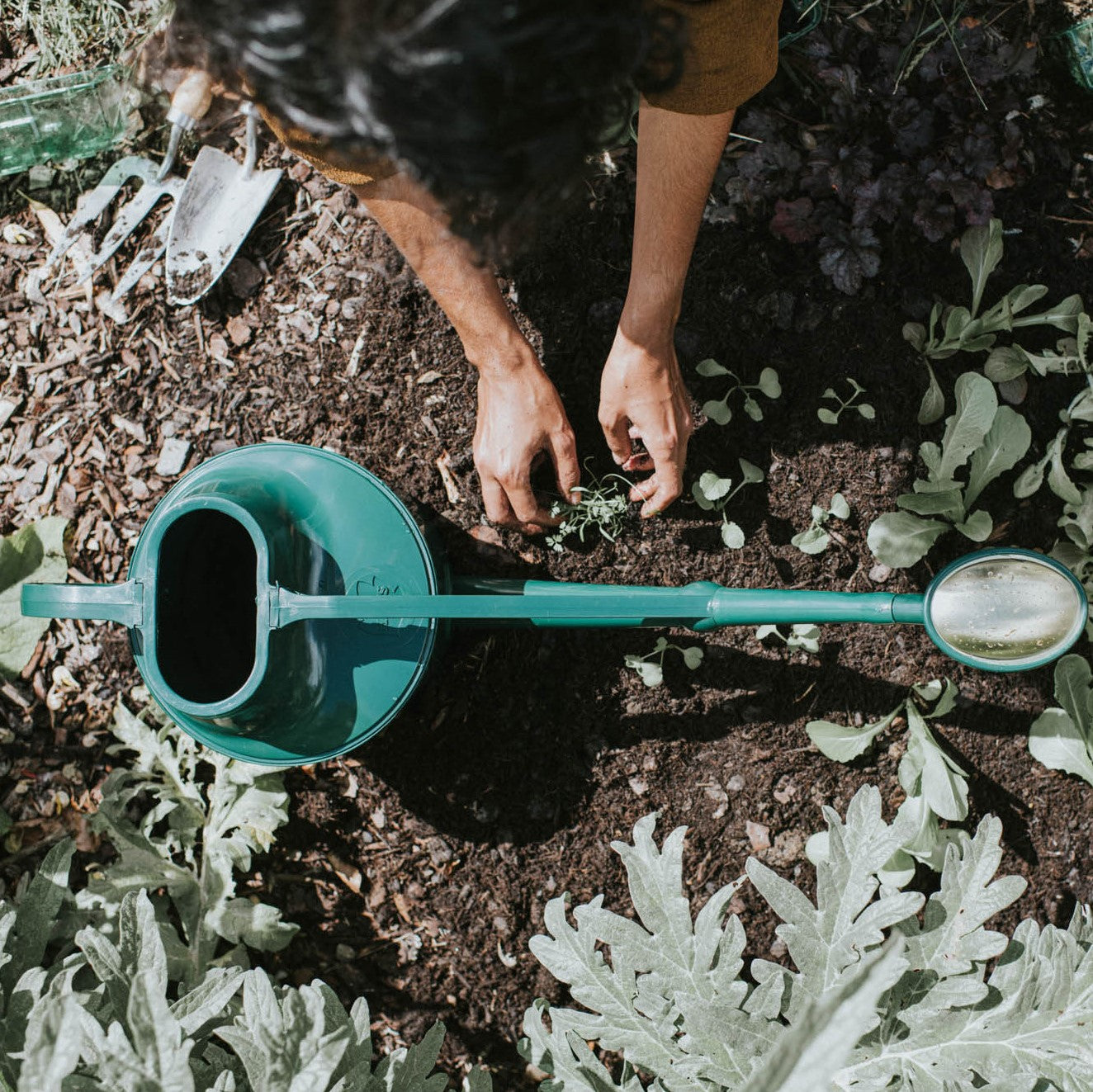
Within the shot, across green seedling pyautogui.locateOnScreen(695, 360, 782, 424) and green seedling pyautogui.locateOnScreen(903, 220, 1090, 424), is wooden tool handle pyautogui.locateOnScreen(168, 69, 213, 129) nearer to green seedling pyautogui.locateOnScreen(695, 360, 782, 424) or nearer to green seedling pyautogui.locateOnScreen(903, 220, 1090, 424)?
green seedling pyautogui.locateOnScreen(695, 360, 782, 424)

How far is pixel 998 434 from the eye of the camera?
1.53 m

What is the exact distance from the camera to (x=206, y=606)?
4.36ft

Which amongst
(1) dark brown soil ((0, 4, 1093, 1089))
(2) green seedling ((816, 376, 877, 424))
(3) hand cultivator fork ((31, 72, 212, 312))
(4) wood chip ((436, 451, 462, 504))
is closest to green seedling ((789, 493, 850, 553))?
(1) dark brown soil ((0, 4, 1093, 1089))

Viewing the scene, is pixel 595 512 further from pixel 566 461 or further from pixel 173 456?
pixel 173 456

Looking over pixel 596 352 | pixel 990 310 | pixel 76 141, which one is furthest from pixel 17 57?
pixel 990 310

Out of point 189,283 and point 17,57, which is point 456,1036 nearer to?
point 189,283

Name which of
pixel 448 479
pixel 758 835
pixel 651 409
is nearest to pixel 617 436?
pixel 651 409

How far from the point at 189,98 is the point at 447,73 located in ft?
4.19

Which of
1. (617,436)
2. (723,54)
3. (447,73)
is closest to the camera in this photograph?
(447,73)

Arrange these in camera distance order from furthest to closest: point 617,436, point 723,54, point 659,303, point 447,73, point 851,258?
1. point 851,258
2. point 617,436
3. point 659,303
4. point 723,54
5. point 447,73

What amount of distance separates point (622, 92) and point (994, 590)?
0.73 metres

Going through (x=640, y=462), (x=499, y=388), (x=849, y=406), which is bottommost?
(x=849, y=406)

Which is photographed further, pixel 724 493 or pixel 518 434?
pixel 724 493

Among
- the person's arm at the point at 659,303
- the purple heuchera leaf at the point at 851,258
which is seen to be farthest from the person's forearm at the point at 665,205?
the purple heuchera leaf at the point at 851,258
